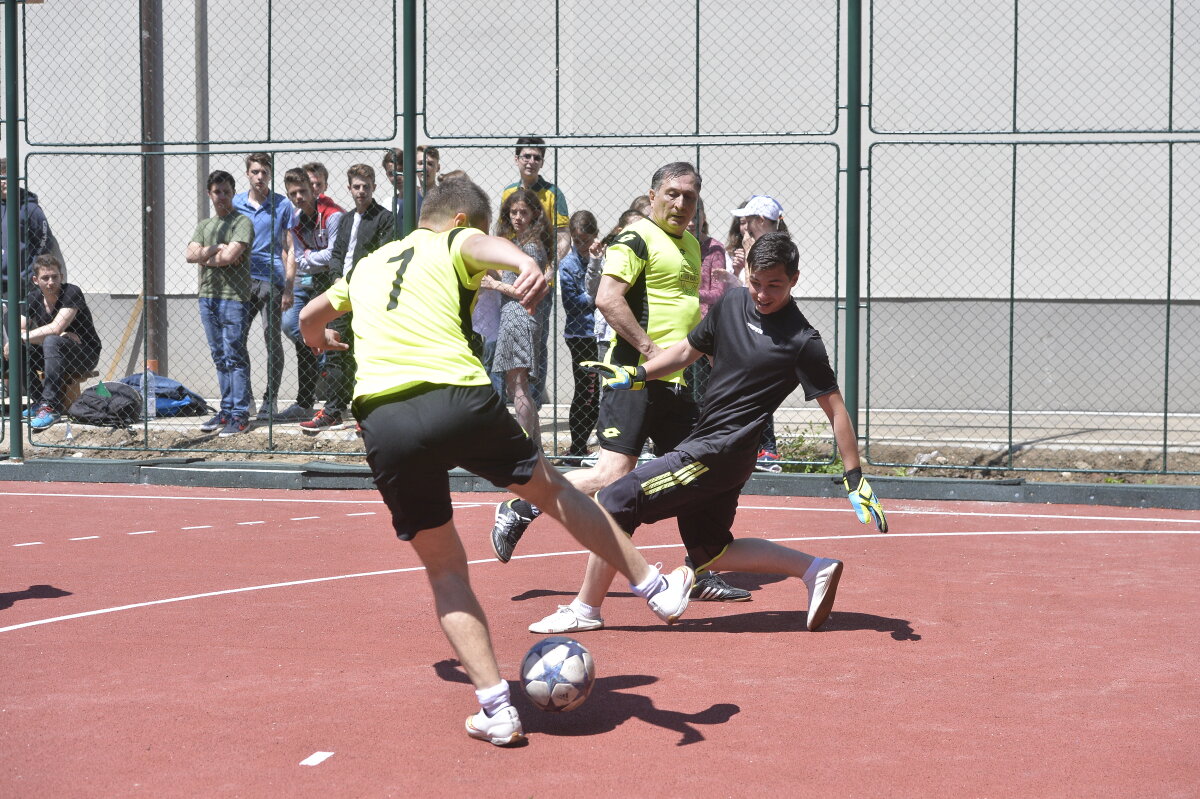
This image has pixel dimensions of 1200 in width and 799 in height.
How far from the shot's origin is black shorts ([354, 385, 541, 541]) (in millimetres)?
4387

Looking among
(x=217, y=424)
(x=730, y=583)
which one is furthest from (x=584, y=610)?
(x=217, y=424)

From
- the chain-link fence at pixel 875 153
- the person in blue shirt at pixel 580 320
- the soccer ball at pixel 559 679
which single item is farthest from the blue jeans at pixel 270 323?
the soccer ball at pixel 559 679

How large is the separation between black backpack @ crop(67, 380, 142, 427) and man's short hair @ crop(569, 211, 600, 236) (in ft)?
14.4

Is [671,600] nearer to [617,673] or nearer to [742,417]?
[617,673]

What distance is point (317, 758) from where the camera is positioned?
4.28 meters

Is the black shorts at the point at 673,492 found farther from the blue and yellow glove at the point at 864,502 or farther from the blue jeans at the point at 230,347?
the blue jeans at the point at 230,347

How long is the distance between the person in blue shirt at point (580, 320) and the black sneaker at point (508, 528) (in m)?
4.26

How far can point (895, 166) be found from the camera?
1442 centimetres

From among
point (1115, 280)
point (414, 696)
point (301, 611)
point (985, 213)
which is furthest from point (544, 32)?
point (414, 696)

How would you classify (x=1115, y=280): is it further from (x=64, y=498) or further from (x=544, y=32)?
(x=64, y=498)

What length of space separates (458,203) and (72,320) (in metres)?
9.11

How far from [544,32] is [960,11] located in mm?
4483

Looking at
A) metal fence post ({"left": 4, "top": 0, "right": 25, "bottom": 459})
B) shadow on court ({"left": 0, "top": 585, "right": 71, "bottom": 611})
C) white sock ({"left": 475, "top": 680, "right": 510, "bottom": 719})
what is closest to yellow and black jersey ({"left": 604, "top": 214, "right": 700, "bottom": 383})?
white sock ({"left": 475, "top": 680, "right": 510, "bottom": 719})

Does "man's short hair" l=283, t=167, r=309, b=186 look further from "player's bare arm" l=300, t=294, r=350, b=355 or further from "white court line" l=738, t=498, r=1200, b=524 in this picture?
"player's bare arm" l=300, t=294, r=350, b=355
